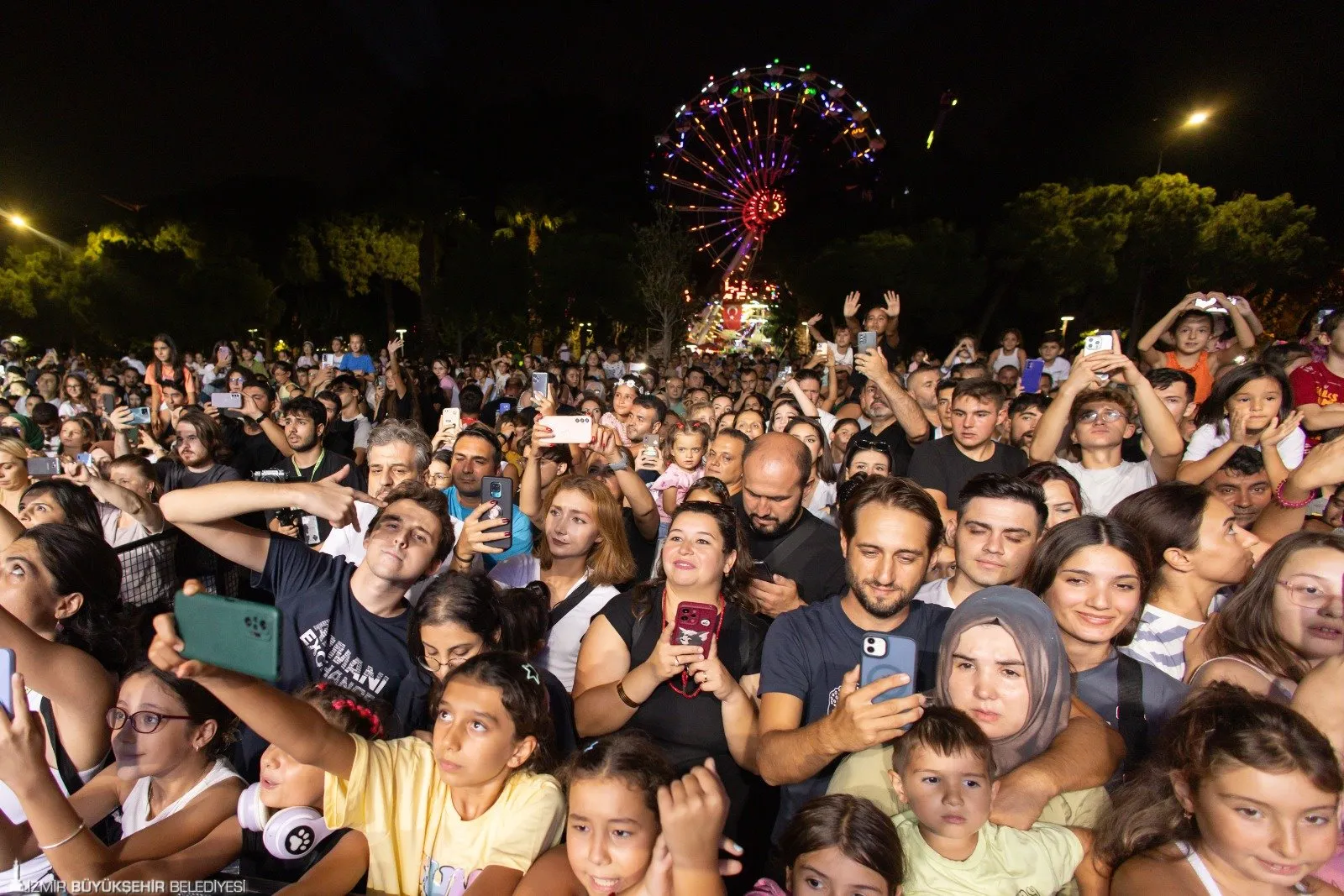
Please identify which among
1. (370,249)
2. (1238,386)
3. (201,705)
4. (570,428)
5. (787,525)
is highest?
(370,249)

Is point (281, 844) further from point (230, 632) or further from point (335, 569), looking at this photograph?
point (335, 569)

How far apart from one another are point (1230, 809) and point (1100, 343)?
315 cm

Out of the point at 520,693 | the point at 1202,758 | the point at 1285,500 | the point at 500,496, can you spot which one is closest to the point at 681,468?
the point at 500,496

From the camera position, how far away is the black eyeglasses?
7.42ft

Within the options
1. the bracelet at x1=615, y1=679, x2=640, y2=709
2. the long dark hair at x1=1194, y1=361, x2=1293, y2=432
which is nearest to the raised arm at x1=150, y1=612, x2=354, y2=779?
the bracelet at x1=615, y1=679, x2=640, y2=709

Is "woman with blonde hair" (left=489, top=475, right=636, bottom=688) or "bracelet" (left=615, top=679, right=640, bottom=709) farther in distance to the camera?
"woman with blonde hair" (left=489, top=475, right=636, bottom=688)

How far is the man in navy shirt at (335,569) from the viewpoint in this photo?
2779mm

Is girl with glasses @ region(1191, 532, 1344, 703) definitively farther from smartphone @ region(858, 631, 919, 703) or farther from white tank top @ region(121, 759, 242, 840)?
white tank top @ region(121, 759, 242, 840)

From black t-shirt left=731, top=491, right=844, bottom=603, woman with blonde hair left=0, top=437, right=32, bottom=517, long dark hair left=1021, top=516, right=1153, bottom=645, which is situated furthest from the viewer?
woman with blonde hair left=0, top=437, right=32, bottom=517

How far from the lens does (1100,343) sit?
4.27 m

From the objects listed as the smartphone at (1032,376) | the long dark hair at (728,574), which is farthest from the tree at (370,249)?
the long dark hair at (728,574)

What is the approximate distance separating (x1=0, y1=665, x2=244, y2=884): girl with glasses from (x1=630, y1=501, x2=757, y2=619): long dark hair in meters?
1.41

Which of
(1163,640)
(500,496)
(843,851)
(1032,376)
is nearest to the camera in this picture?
(843,851)

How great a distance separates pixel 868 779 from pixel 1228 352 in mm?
7040
